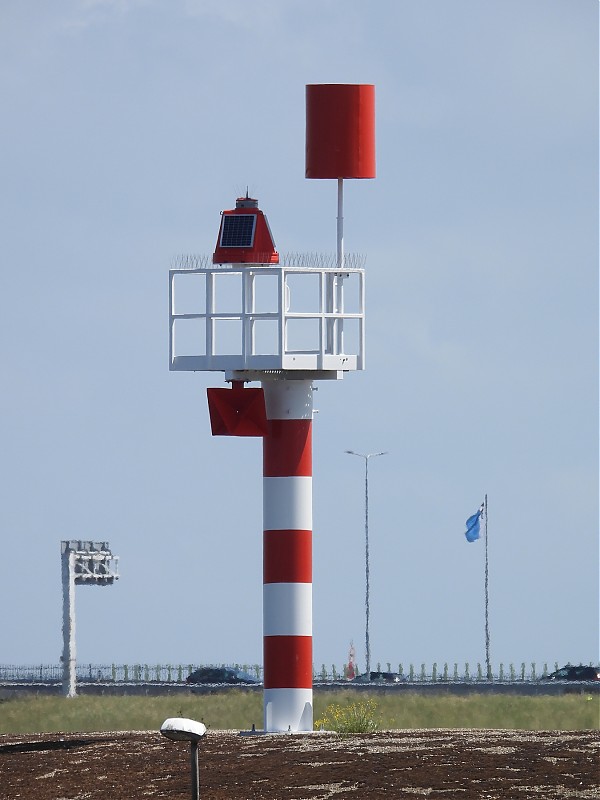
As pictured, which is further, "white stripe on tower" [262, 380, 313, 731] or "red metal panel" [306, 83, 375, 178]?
"red metal panel" [306, 83, 375, 178]

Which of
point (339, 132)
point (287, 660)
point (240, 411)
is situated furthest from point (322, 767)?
point (339, 132)

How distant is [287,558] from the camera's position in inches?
1391

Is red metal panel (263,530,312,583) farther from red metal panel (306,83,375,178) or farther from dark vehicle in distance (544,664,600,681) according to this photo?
dark vehicle in distance (544,664,600,681)

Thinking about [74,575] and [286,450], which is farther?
[74,575]

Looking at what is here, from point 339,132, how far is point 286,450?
6.21 meters

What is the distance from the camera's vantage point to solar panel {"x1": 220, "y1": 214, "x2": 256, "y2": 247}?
36.1m

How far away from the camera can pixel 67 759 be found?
104 feet

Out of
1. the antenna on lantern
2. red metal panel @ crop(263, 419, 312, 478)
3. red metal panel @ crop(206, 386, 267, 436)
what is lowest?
red metal panel @ crop(263, 419, 312, 478)

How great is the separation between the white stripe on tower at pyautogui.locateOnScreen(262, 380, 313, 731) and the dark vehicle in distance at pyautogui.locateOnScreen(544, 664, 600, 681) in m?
53.1

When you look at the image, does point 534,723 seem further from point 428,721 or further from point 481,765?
point 481,765

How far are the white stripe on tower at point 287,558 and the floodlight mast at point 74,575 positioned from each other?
139 ft

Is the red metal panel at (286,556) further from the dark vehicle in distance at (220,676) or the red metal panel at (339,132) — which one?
the dark vehicle in distance at (220,676)

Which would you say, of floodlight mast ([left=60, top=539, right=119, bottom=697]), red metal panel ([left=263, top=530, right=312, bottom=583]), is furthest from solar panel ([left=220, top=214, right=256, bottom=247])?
floodlight mast ([left=60, top=539, right=119, bottom=697])

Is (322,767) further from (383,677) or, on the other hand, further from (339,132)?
(383,677)
